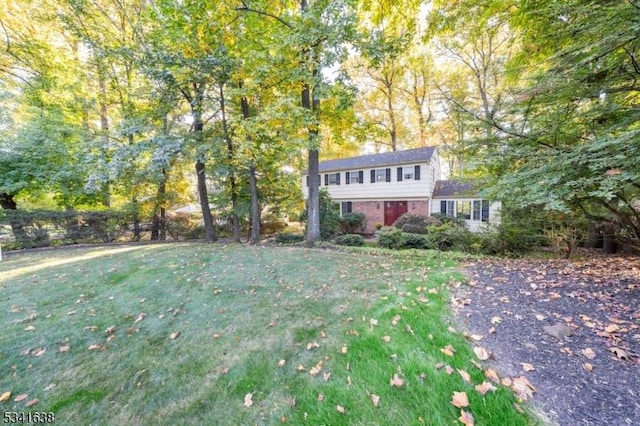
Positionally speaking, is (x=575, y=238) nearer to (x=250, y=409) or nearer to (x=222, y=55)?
(x=250, y=409)

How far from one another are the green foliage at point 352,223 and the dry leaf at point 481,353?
45.3ft

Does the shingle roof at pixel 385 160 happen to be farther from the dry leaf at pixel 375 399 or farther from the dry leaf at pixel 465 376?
the dry leaf at pixel 375 399

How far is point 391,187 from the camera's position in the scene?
54.9 feet

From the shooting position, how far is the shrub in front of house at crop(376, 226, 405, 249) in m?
9.39

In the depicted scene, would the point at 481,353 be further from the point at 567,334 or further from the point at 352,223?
the point at 352,223

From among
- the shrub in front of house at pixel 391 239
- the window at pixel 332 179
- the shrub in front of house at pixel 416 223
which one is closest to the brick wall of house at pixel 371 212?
the window at pixel 332 179

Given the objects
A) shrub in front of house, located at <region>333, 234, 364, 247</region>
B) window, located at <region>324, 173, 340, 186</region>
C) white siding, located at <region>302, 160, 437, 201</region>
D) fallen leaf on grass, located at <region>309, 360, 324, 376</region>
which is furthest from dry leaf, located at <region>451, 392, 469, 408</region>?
window, located at <region>324, 173, 340, 186</region>

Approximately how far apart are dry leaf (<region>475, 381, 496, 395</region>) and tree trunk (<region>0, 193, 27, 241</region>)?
54.2 feet

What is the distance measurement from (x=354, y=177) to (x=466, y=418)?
17035 millimetres

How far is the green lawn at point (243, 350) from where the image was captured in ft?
7.20

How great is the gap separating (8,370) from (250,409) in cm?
315

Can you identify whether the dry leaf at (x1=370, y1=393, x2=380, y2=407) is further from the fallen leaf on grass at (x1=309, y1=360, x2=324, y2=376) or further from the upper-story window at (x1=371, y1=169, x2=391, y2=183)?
the upper-story window at (x1=371, y1=169, x2=391, y2=183)

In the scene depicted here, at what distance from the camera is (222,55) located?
8562mm

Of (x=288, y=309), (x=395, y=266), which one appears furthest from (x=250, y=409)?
(x=395, y=266)
